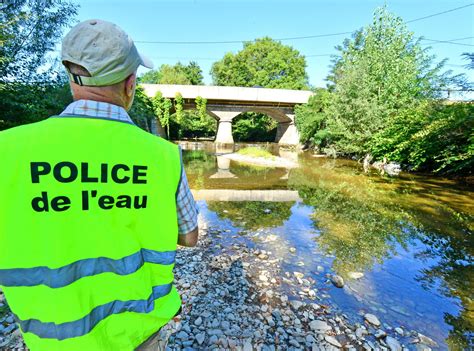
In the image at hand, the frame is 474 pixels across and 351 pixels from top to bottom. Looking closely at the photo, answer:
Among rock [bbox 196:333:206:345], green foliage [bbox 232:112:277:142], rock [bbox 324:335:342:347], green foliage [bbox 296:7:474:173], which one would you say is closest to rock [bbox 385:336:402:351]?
rock [bbox 324:335:342:347]

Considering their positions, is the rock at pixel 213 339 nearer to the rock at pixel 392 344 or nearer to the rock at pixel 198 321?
the rock at pixel 198 321

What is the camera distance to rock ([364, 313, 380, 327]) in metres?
3.01

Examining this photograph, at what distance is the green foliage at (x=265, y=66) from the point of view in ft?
134

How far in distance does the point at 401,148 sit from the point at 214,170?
29.8 feet

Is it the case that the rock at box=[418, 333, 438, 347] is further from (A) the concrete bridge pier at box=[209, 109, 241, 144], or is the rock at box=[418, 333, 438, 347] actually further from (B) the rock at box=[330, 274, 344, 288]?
(A) the concrete bridge pier at box=[209, 109, 241, 144]

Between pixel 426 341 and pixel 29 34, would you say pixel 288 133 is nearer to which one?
pixel 29 34

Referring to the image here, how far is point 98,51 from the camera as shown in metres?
0.95

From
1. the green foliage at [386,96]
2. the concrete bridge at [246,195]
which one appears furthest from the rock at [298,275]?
the green foliage at [386,96]

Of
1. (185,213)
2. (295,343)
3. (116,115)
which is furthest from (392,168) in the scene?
(116,115)

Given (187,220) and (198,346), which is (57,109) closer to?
(198,346)

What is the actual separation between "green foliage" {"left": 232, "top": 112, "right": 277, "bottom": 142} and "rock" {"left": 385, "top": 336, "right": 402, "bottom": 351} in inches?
1330

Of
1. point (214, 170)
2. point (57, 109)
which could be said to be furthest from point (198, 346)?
point (214, 170)

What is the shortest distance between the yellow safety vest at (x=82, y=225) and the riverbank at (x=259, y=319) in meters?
1.75

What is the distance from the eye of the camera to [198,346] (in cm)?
250
